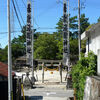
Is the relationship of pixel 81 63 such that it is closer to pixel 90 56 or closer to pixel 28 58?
pixel 90 56

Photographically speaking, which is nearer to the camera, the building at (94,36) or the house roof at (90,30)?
the house roof at (90,30)

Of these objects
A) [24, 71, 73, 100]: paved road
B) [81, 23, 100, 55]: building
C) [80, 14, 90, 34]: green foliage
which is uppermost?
[80, 14, 90, 34]: green foliage

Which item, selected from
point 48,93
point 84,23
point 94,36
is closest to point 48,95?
point 48,93

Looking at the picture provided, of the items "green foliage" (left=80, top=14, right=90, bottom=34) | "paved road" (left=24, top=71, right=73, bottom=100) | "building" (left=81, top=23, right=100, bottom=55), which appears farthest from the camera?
"green foliage" (left=80, top=14, right=90, bottom=34)

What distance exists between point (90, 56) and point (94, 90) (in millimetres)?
3471

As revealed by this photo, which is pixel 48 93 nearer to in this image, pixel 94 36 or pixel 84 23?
pixel 94 36

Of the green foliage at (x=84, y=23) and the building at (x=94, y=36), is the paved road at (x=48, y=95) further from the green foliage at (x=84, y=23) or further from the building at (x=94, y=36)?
the green foliage at (x=84, y=23)

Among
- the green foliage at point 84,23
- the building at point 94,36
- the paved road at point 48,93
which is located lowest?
the paved road at point 48,93

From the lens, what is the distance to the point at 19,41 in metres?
67.5

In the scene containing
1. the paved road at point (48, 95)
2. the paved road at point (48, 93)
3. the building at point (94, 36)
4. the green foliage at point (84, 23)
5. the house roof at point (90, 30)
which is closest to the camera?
the house roof at point (90, 30)

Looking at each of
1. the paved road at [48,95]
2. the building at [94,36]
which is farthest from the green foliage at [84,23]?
the building at [94,36]

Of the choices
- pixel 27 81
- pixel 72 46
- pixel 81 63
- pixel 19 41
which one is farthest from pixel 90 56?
pixel 19 41

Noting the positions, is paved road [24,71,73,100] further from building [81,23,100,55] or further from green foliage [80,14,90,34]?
green foliage [80,14,90,34]

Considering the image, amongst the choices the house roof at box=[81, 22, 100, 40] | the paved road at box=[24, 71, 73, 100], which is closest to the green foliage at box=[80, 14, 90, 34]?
the paved road at box=[24, 71, 73, 100]
